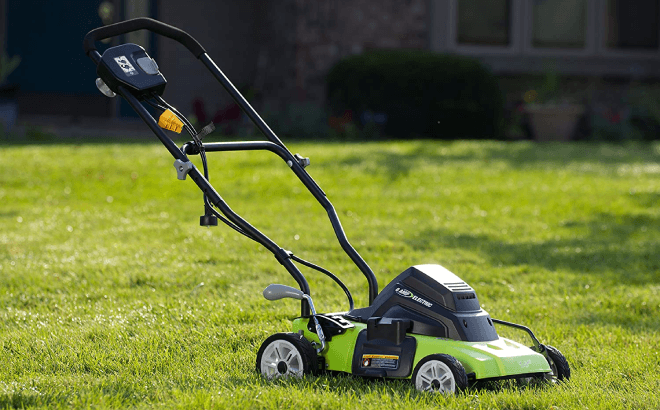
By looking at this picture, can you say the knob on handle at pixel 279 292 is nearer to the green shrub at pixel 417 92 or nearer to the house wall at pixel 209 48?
the green shrub at pixel 417 92

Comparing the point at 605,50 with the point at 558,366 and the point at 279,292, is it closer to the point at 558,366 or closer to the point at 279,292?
the point at 558,366

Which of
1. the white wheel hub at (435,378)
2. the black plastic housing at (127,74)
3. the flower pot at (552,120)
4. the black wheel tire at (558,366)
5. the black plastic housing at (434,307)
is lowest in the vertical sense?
the flower pot at (552,120)

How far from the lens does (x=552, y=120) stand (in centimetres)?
1498

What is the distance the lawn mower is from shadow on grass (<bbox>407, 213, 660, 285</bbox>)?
8.34ft

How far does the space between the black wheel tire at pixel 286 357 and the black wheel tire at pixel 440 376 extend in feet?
1.33

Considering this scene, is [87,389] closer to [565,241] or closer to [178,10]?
[565,241]

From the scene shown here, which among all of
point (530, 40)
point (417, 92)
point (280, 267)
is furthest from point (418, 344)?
point (530, 40)

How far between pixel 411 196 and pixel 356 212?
3.21ft

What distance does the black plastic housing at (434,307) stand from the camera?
3.18 meters

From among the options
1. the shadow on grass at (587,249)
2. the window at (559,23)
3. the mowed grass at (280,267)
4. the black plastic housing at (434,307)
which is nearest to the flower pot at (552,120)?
the window at (559,23)

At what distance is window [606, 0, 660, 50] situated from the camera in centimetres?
1669

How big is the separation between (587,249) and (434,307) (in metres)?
3.52

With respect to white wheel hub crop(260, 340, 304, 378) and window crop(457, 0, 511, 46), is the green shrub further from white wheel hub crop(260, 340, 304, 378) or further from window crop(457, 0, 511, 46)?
white wheel hub crop(260, 340, 304, 378)

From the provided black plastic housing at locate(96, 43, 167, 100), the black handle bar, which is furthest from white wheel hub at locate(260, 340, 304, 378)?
the black handle bar
